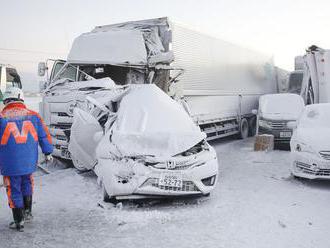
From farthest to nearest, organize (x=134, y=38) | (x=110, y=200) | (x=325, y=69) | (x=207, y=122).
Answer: (x=325, y=69)
(x=207, y=122)
(x=134, y=38)
(x=110, y=200)

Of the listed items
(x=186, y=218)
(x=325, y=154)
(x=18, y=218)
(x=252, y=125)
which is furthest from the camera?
(x=252, y=125)

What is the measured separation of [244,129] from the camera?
54.9 ft

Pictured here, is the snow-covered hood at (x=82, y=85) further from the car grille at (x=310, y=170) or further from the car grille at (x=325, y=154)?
the car grille at (x=325, y=154)

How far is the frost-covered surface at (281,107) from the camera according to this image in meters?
13.5

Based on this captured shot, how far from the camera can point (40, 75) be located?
11750 mm

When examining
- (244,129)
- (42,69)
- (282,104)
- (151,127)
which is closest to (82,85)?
(42,69)

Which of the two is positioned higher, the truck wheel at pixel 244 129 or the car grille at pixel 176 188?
the car grille at pixel 176 188

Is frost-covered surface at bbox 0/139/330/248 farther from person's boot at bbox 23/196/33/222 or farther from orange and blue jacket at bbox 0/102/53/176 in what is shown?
orange and blue jacket at bbox 0/102/53/176

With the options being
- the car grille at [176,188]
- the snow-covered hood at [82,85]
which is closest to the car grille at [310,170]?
the car grille at [176,188]

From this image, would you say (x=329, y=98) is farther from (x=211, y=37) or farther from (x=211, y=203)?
(x=211, y=203)

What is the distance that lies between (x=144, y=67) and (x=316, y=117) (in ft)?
14.9

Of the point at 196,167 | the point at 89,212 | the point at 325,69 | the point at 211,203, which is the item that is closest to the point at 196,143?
the point at 196,167

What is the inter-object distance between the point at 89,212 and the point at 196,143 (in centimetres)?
197

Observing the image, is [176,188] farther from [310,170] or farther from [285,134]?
[285,134]
